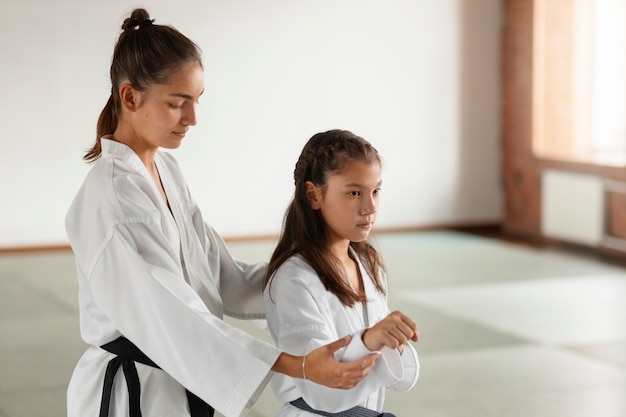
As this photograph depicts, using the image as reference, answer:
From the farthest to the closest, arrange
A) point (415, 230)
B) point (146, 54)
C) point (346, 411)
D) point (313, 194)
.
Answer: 1. point (415, 230)
2. point (313, 194)
3. point (346, 411)
4. point (146, 54)

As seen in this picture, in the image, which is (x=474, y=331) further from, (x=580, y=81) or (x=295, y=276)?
(x=580, y=81)

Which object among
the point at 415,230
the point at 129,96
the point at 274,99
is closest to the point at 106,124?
the point at 129,96

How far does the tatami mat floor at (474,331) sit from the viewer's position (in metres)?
4.36

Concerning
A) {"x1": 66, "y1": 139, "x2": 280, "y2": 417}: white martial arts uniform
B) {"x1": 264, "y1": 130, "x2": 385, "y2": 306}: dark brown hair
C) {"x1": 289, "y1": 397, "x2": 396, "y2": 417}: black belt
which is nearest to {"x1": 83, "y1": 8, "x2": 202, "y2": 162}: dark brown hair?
{"x1": 66, "y1": 139, "x2": 280, "y2": 417}: white martial arts uniform

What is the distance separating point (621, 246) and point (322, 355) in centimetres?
682

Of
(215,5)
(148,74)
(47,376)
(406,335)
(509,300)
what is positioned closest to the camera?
(406,335)

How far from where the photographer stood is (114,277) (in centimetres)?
193

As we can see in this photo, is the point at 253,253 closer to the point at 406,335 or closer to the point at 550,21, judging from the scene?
the point at 550,21

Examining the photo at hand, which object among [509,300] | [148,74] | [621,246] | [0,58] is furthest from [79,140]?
[148,74]

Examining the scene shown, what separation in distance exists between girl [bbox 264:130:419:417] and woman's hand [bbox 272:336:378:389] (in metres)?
0.14

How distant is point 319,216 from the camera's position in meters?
2.31

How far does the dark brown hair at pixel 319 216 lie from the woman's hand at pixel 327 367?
1.15 feet

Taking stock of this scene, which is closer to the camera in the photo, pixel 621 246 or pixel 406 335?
pixel 406 335

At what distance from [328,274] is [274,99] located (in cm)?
714
